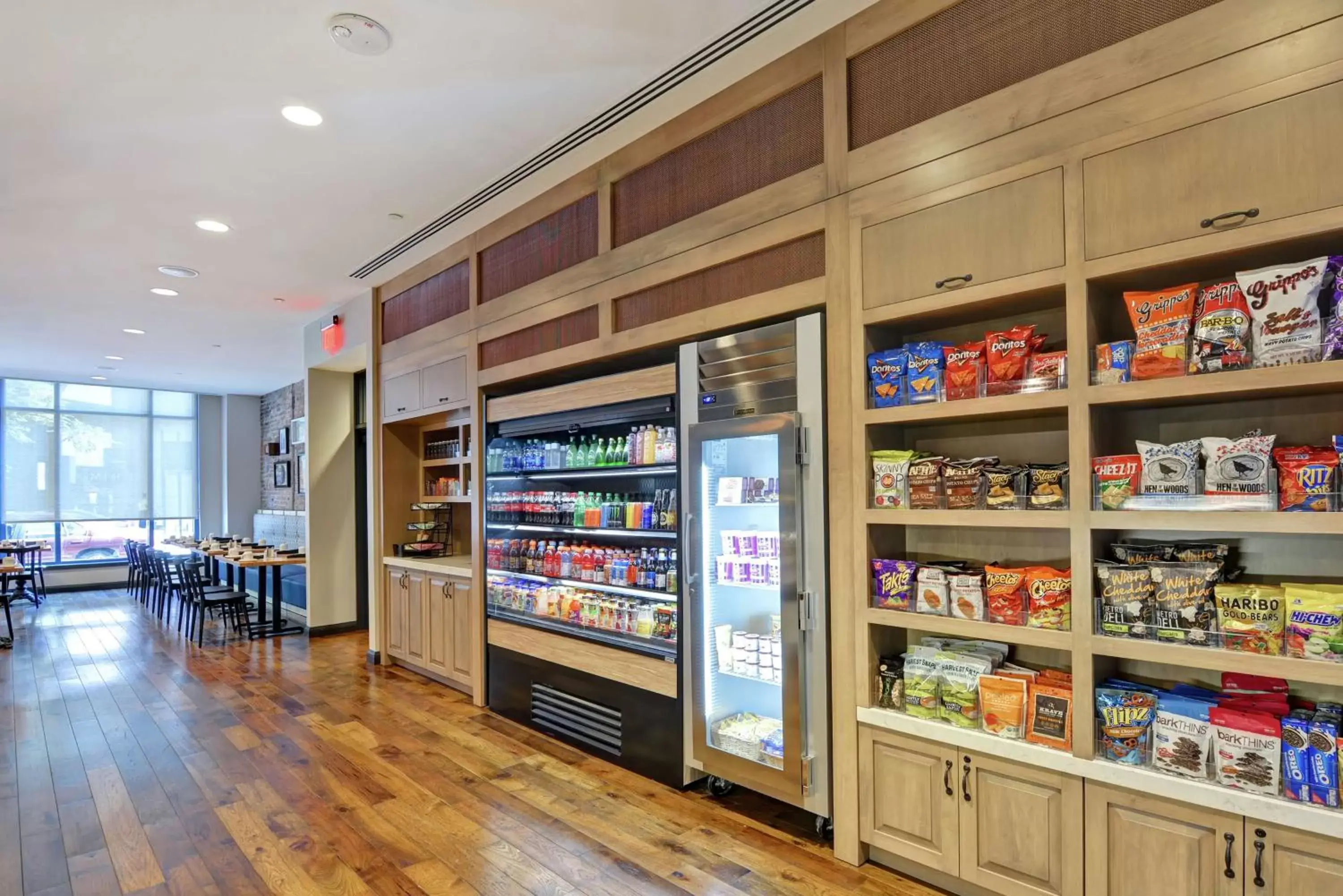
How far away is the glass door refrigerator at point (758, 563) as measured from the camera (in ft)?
9.35

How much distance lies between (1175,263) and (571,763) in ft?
11.2

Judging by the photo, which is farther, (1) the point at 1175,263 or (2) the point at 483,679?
(2) the point at 483,679

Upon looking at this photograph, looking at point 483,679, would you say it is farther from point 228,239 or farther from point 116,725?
point 228,239

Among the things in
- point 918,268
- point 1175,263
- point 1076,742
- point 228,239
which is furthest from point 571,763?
point 228,239

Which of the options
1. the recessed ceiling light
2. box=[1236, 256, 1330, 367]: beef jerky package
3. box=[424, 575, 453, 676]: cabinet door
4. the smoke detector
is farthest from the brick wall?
box=[1236, 256, 1330, 367]: beef jerky package

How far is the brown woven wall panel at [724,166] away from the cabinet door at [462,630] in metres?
2.69

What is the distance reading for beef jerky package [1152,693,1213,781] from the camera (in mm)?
2016

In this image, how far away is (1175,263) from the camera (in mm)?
2010

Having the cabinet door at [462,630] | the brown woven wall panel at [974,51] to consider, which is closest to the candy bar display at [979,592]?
the brown woven wall panel at [974,51]

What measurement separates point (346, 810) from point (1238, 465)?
3621 millimetres

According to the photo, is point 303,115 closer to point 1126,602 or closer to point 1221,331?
point 1221,331

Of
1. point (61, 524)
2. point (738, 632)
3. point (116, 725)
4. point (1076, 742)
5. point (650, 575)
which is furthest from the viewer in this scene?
point (61, 524)

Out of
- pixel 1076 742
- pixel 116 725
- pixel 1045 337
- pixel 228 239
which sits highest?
pixel 228 239

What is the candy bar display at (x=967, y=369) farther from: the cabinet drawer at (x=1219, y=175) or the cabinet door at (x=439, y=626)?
the cabinet door at (x=439, y=626)
